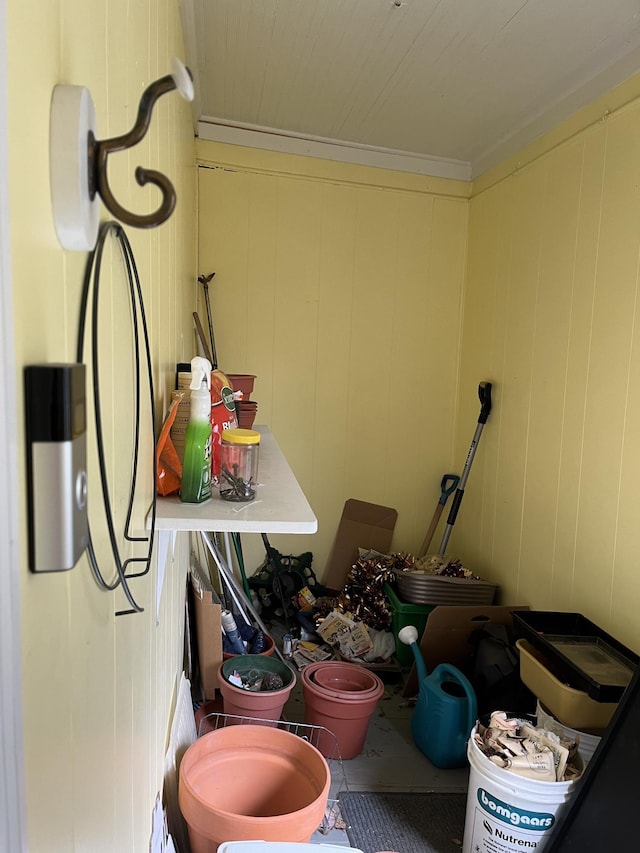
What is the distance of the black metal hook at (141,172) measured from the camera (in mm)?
368

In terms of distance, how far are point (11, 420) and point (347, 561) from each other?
294 cm

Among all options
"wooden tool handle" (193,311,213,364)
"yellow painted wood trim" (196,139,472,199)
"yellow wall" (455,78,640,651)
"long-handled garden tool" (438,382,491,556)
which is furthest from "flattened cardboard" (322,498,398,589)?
"yellow painted wood trim" (196,139,472,199)

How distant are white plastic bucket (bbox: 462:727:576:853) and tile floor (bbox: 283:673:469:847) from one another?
0.43m

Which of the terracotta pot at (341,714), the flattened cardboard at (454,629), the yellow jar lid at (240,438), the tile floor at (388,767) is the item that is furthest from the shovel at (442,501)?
the yellow jar lid at (240,438)

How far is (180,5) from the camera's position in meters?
1.67

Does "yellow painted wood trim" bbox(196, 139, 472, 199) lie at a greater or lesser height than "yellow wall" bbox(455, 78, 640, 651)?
greater

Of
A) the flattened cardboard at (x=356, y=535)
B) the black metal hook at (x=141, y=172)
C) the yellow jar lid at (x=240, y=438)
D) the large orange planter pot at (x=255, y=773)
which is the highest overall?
the black metal hook at (x=141, y=172)

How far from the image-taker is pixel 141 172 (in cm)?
37

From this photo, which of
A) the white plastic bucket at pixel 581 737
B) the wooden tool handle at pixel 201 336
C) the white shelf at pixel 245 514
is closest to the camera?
the white shelf at pixel 245 514

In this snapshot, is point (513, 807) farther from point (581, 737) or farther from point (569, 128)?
point (569, 128)

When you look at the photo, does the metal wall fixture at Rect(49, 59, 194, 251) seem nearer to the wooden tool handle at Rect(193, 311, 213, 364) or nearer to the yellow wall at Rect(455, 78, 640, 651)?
the yellow wall at Rect(455, 78, 640, 651)

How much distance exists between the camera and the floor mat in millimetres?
1729

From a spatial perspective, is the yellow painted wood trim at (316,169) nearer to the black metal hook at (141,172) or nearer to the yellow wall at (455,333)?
the yellow wall at (455,333)

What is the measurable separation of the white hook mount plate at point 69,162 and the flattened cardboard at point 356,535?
9.32 feet
